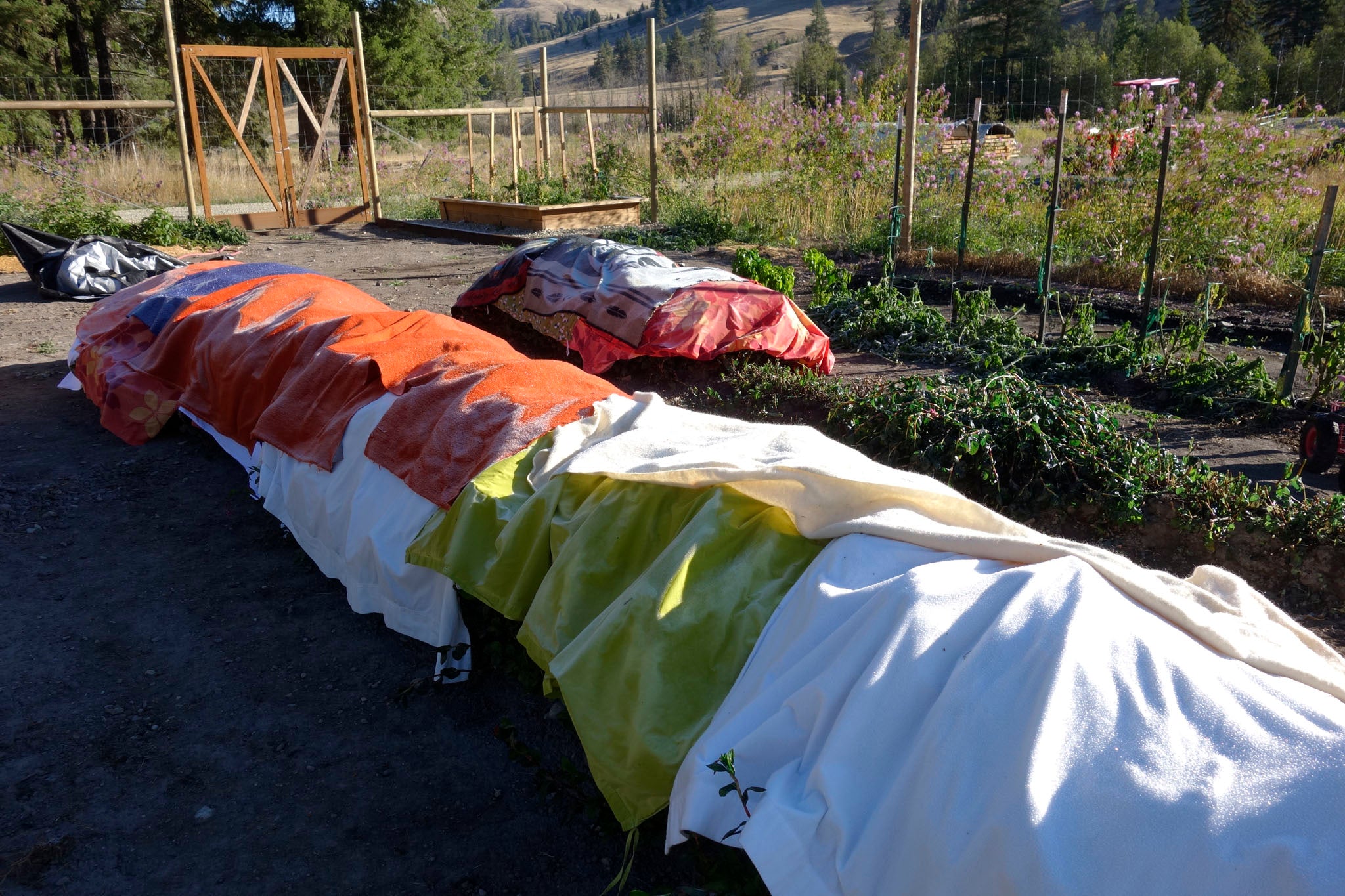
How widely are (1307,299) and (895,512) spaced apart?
13.9ft

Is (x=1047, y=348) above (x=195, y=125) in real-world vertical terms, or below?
below

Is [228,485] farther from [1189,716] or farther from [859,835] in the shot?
[1189,716]

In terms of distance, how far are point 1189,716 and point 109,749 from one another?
2.96 meters

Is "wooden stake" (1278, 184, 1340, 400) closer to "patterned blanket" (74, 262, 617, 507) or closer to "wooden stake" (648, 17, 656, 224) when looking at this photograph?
"patterned blanket" (74, 262, 617, 507)

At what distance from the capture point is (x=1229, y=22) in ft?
106

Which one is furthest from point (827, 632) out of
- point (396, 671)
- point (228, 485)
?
point (228, 485)

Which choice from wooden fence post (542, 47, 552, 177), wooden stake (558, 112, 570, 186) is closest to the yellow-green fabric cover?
wooden fence post (542, 47, 552, 177)

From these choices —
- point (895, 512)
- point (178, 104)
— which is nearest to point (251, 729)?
point (895, 512)

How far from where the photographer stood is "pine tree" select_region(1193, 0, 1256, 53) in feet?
105

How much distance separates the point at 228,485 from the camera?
496cm

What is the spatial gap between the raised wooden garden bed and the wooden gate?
214 centimetres

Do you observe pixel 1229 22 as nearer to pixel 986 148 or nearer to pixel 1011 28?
pixel 1011 28

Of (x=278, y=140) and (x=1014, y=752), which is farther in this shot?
(x=278, y=140)

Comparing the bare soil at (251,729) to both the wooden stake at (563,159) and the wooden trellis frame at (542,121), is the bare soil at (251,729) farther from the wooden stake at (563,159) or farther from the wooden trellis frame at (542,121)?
the wooden stake at (563,159)
